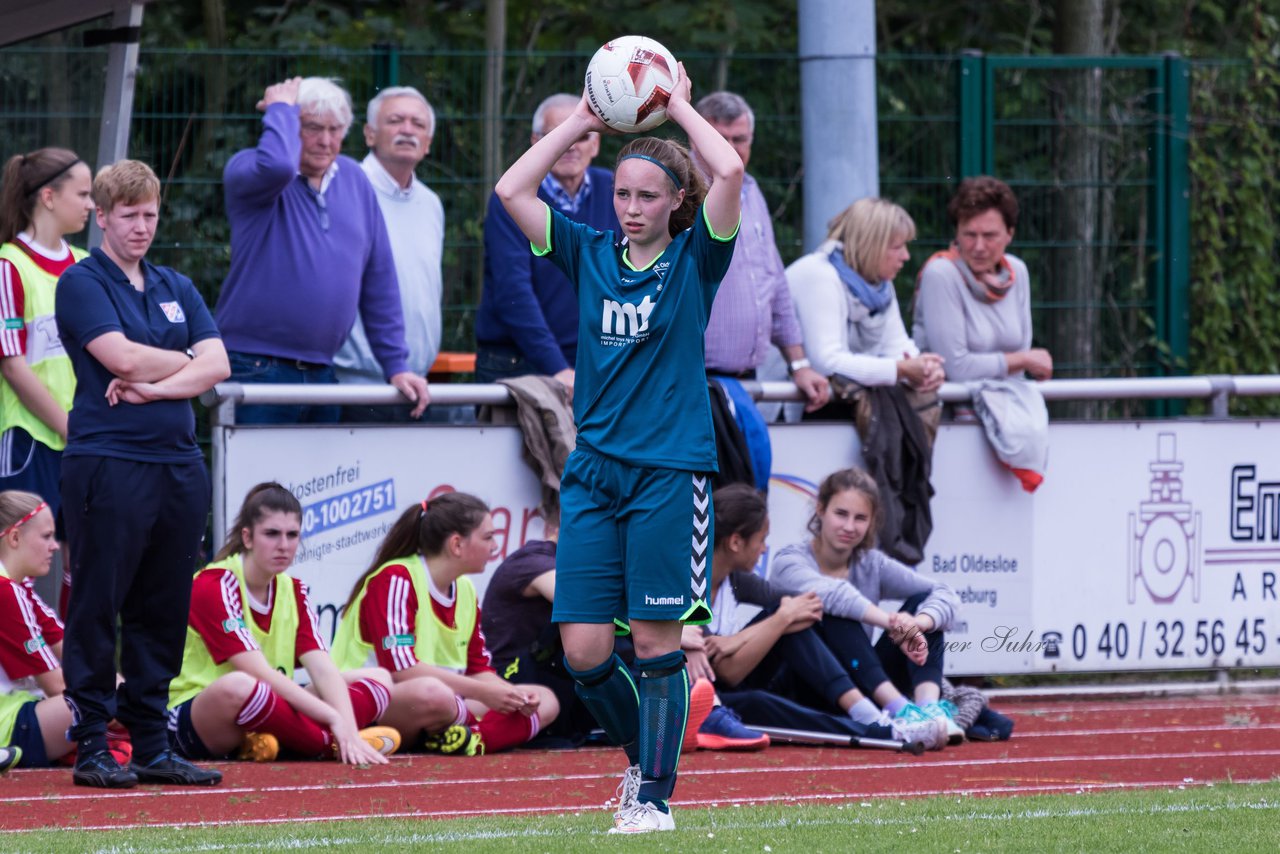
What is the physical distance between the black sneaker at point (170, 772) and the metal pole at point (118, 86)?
10.7 feet

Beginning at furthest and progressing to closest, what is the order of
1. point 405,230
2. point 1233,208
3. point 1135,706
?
point 1233,208
point 1135,706
point 405,230

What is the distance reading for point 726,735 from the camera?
8.86 meters

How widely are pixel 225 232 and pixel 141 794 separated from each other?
4040 mm

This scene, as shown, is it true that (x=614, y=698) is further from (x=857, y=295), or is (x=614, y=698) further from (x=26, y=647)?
(x=857, y=295)

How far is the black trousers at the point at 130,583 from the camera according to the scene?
286 inches

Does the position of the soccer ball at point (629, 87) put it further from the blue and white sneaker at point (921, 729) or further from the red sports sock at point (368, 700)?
the blue and white sneaker at point (921, 729)

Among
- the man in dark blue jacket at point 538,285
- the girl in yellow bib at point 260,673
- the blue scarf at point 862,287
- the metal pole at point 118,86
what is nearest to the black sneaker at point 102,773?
the girl in yellow bib at point 260,673

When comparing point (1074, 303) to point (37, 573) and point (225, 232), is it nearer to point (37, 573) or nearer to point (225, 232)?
point (225, 232)

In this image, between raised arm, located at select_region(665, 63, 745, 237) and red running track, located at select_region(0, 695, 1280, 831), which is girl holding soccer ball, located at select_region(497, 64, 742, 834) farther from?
red running track, located at select_region(0, 695, 1280, 831)

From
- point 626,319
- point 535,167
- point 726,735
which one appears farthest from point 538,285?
point 626,319

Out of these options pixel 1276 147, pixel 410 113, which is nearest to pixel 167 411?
pixel 410 113

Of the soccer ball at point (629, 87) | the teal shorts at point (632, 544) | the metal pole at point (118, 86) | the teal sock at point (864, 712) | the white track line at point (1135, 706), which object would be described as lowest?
the white track line at point (1135, 706)

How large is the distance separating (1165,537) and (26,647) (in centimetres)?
611

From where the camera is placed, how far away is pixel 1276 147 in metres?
12.7
